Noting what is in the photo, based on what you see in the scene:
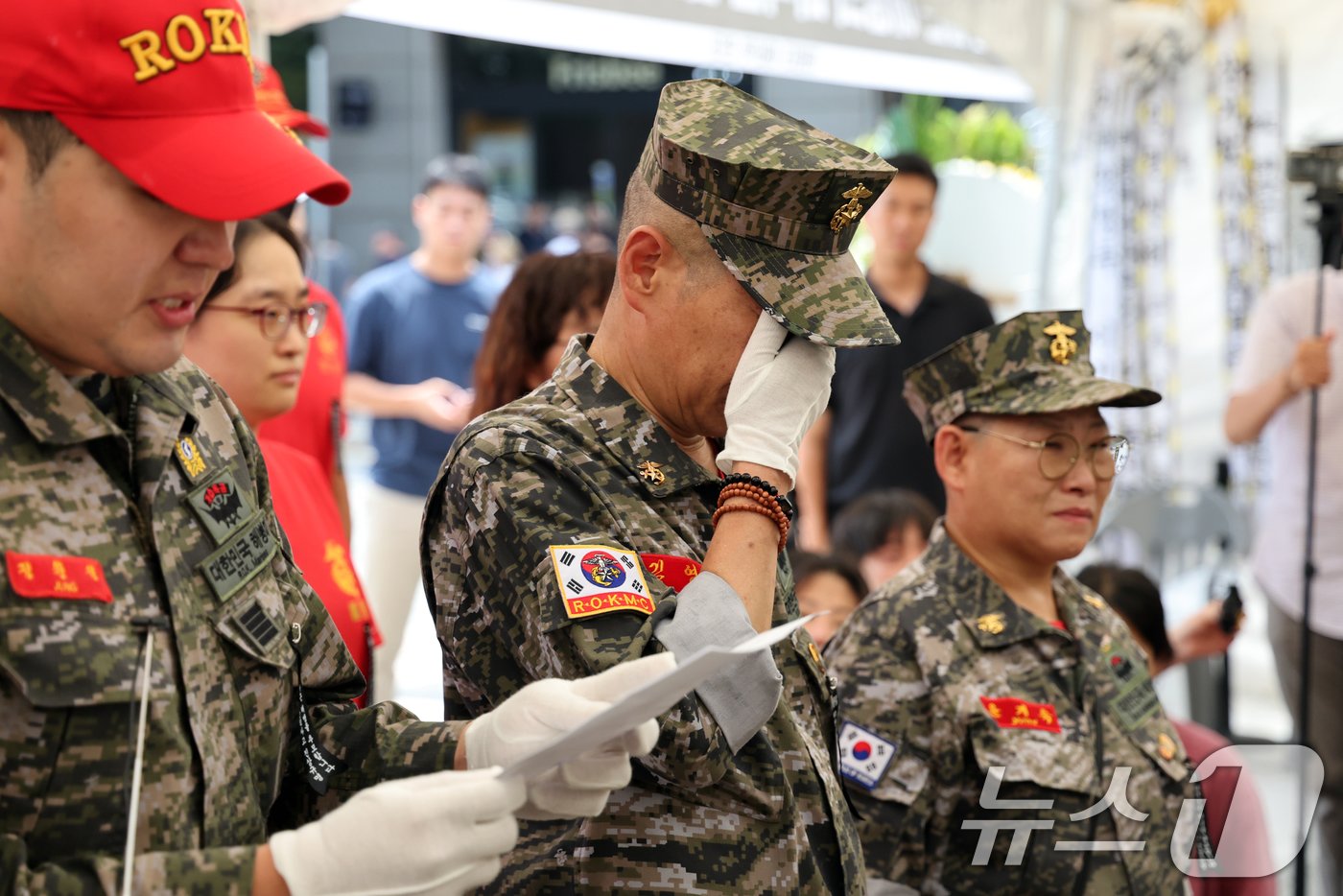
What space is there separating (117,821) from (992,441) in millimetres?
1726

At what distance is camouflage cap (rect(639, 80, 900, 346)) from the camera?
165 cm

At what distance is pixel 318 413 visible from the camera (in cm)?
345

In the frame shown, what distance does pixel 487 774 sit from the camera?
125cm

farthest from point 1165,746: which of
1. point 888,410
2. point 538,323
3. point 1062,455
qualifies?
point 888,410

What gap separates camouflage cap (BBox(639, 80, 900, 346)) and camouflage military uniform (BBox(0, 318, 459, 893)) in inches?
21.9

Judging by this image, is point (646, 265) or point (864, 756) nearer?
point (646, 265)

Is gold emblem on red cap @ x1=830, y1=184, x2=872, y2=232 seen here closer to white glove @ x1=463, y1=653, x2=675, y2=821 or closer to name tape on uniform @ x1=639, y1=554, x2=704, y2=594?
name tape on uniform @ x1=639, y1=554, x2=704, y2=594

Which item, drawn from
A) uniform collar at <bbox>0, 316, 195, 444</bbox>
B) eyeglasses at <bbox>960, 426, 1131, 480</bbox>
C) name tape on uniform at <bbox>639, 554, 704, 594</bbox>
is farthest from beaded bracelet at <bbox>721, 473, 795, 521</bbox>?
eyeglasses at <bbox>960, 426, 1131, 480</bbox>

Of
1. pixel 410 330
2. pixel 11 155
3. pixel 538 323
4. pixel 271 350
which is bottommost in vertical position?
pixel 410 330

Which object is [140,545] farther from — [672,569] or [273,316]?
[273,316]

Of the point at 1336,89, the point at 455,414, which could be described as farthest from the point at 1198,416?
the point at 455,414

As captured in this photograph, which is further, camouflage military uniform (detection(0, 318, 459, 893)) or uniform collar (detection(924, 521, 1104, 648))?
uniform collar (detection(924, 521, 1104, 648))

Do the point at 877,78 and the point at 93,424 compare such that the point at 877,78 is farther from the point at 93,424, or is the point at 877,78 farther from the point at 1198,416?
the point at 93,424

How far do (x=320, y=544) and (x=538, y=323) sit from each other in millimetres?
950
